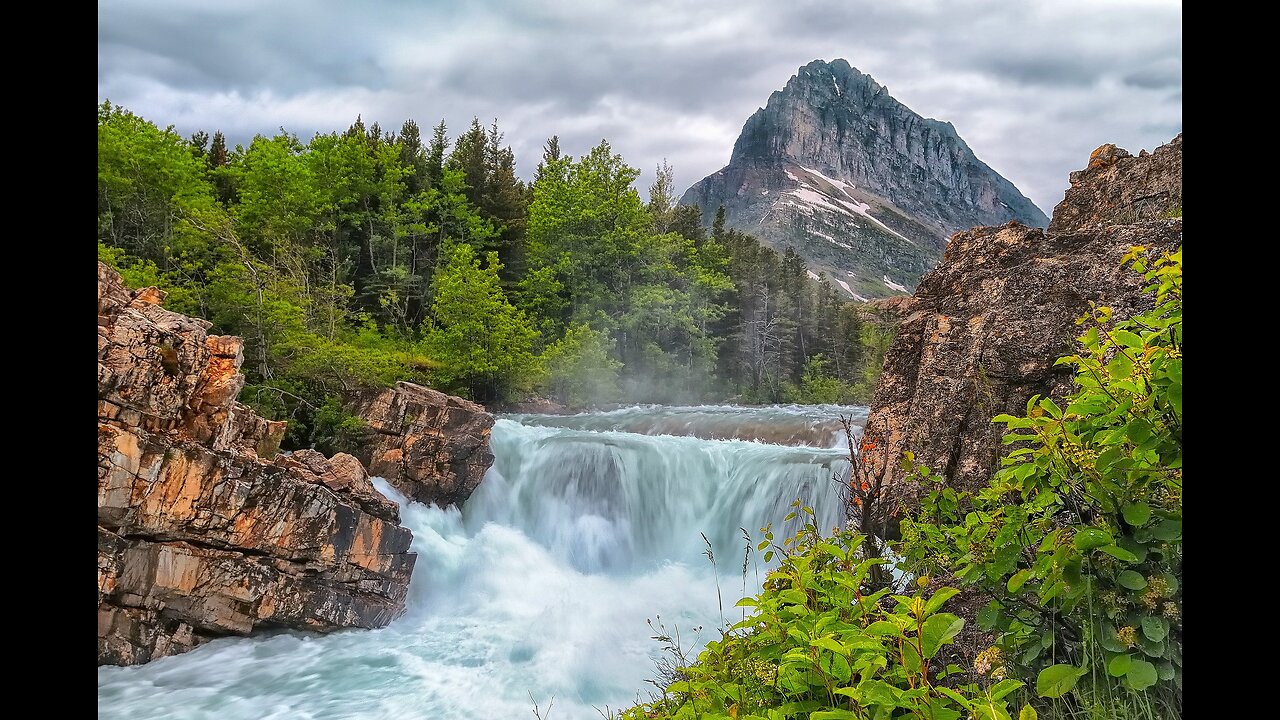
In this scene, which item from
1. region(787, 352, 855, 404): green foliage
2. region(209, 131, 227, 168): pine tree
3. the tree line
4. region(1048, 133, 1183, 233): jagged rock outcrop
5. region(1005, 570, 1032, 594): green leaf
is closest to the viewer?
region(1005, 570, 1032, 594): green leaf

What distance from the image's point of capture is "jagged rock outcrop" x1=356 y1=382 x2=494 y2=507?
1150 centimetres

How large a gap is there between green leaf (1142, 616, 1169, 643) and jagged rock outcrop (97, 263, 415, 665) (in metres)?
8.38

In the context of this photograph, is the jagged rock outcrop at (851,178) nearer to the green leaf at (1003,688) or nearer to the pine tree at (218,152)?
the pine tree at (218,152)

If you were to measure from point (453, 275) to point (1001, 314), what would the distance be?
1672cm

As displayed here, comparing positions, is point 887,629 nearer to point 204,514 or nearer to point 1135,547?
Answer: point 1135,547

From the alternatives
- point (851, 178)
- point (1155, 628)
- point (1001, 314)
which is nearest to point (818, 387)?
point (1001, 314)

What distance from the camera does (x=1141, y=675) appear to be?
4.83 feet

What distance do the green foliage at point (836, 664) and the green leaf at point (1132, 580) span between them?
42cm

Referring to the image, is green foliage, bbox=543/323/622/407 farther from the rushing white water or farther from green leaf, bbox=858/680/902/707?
green leaf, bbox=858/680/902/707

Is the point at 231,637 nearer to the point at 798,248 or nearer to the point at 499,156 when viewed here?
the point at 499,156

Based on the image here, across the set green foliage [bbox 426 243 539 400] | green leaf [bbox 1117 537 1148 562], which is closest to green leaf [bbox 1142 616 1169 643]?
green leaf [bbox 1117 537 1148 562]
